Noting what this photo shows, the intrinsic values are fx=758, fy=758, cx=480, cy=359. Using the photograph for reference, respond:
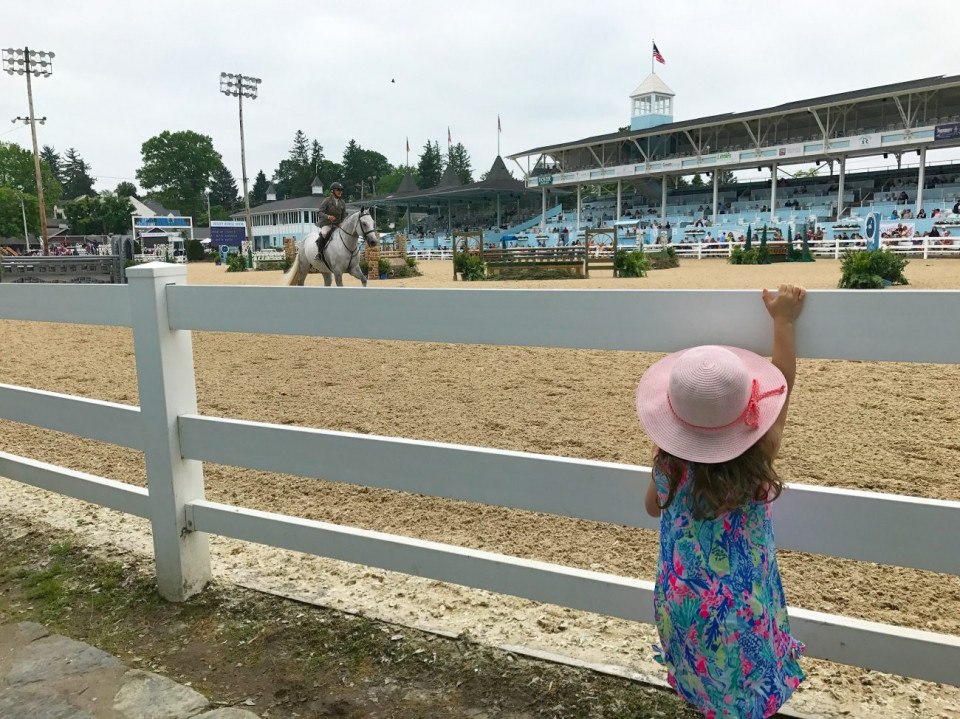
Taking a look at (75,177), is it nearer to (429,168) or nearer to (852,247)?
(429,168)

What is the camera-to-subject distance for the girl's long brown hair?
1531 millimetres

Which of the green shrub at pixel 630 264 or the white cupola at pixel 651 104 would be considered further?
the white cupola at pixel 651 104

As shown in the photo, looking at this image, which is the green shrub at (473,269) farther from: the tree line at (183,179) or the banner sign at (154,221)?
the tree line at (183,179)

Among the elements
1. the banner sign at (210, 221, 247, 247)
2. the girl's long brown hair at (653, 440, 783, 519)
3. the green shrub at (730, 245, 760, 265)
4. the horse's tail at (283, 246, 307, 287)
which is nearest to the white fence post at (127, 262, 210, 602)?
the girl's long brown hair at (653, 440, 783, 519)

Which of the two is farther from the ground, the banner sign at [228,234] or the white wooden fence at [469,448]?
the banner sign at [228,234]

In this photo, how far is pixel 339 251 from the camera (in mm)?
14469

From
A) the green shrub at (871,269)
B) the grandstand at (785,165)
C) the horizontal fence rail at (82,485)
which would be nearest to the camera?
the horizontal fence rail at (82,485)

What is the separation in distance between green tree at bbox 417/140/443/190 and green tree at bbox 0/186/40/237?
55947 millimetres

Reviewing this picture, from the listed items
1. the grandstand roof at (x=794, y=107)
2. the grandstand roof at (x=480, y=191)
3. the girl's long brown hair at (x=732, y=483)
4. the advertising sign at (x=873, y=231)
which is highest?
the grandstand roof at (x=794, y=107)

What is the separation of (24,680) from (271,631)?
730 mm

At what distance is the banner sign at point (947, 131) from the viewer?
126ft

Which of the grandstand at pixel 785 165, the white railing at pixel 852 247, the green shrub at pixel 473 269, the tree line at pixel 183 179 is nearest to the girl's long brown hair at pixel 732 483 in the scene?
the green shrub at pixel 473 269

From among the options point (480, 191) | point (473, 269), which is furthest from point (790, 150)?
point (473, 269)

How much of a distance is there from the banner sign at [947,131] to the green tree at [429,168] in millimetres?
86776
